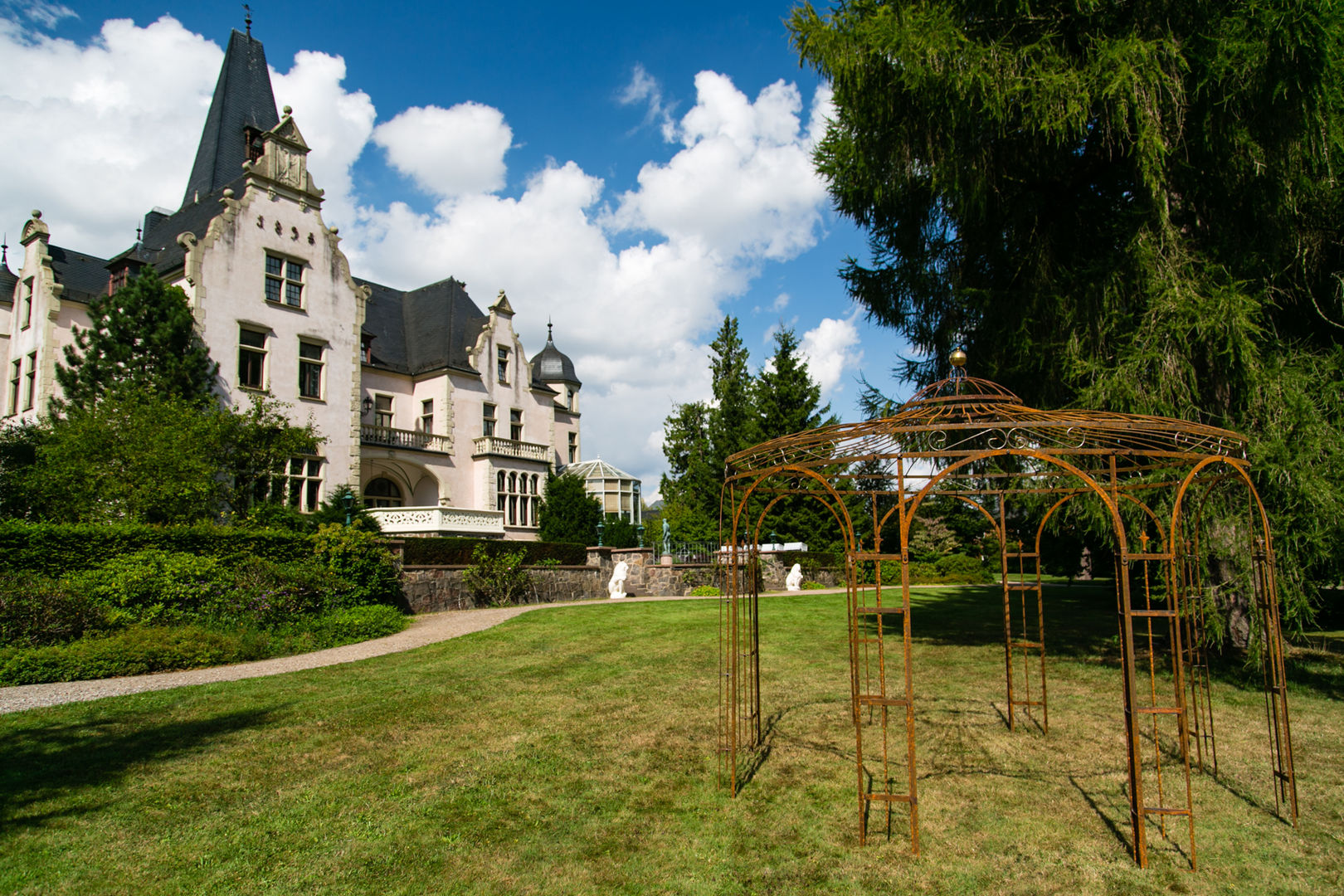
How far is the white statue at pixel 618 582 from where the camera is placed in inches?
924

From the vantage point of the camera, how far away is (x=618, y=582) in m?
23.6

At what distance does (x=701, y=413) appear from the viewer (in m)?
44.7

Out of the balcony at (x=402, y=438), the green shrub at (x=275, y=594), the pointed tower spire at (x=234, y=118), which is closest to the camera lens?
the green shrub at (x=275, y=594)

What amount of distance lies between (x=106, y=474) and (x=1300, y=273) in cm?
2197

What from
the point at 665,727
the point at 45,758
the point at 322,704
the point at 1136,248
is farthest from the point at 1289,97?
the point at 45,758

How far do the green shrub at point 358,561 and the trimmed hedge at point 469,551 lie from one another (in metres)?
2.12

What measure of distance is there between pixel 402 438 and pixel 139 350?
37.2 ft

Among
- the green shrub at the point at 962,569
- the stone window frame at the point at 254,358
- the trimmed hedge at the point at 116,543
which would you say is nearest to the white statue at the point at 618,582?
the trimmed hedge at the point at 116,543

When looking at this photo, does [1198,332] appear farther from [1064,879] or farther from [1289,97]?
[1064,879]

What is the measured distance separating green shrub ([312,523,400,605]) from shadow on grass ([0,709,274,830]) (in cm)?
809

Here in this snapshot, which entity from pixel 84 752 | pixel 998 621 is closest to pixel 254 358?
pixel 84 752

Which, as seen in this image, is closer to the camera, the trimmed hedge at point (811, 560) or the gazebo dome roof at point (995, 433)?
the gazebo dome roof at point (995, 433)

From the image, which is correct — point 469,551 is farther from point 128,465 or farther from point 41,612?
point 41,612

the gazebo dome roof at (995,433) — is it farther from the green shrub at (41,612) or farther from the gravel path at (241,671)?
the green shrub at (41,612)
